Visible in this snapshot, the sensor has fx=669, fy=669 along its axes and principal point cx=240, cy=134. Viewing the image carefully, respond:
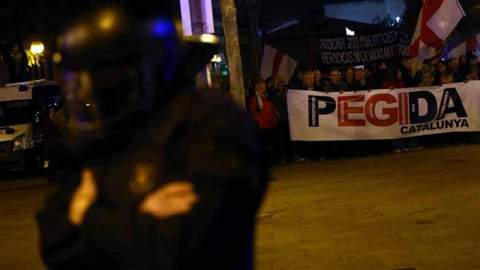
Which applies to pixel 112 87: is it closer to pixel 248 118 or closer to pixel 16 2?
pixel 248 118

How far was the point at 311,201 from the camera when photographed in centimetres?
882

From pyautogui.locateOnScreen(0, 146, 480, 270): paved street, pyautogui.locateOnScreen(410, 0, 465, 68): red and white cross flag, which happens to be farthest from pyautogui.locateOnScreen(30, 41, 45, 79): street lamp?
pyautogui.locateOnScreen(410, 0, 465, 68): red and white cross flag

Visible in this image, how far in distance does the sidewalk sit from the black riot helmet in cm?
467

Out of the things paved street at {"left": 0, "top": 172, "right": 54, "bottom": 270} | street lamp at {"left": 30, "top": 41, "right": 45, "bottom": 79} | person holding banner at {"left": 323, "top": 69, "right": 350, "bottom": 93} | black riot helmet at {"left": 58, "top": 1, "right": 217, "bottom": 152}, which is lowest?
paved street at {"left": 0, "top": 172, "right": 54, "bottom": 270}

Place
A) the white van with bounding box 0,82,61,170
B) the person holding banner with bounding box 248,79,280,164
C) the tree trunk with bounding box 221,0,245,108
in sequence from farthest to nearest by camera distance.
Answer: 1. the white van with bounding box 0,82,61,170
2. the person holding banner with bounding box 248,79,280,164
3. the tree trunk with bounding box 221,0,245,108

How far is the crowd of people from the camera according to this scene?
1290 centimetres

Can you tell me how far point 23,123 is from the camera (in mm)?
16500

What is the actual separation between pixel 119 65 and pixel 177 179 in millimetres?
264

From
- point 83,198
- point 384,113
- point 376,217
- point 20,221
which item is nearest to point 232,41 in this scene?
point 384,113

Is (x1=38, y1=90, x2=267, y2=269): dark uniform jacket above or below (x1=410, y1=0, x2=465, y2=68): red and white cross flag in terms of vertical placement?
below

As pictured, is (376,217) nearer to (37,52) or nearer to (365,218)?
(365,218)

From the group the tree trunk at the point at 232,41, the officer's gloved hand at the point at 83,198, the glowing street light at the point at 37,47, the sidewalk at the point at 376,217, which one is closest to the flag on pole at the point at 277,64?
the sidewalk at the point at 376,217

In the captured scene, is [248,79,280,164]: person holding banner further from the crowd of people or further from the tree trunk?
the tree trunk

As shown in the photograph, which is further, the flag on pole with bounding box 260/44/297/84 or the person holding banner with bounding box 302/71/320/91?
the flag on pole with bounding box 260/44/297/84
